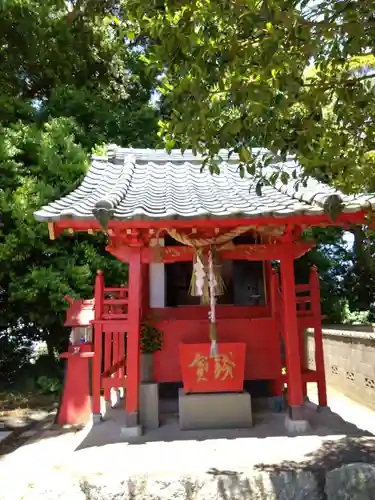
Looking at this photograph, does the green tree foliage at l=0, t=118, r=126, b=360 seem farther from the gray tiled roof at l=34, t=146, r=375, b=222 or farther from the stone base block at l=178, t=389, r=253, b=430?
the stone base block at l=178, t=389, r=253, b=430

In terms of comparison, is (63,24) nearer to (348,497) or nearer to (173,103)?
(173,103)

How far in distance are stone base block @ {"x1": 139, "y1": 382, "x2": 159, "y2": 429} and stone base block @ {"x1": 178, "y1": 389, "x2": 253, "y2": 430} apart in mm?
369

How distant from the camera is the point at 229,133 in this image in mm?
3408

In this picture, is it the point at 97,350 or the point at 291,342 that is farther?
the point at 97,350

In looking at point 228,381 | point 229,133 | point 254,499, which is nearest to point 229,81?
point 229,133

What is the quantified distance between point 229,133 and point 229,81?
1.50ft

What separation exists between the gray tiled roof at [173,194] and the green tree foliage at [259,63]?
0.81m

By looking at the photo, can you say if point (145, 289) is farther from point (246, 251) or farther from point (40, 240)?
point (40, 240)

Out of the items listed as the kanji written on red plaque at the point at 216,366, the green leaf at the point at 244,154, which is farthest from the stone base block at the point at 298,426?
the green leaf at the point at 244,154

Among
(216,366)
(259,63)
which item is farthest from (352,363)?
(259,63)

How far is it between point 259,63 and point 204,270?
10.4 ft

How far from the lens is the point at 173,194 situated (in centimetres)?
634

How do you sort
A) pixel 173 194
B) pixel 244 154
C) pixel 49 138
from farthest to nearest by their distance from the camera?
pixel 49 138
pixel 173 194
pixel 244 154

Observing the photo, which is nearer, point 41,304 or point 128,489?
point 128,489
